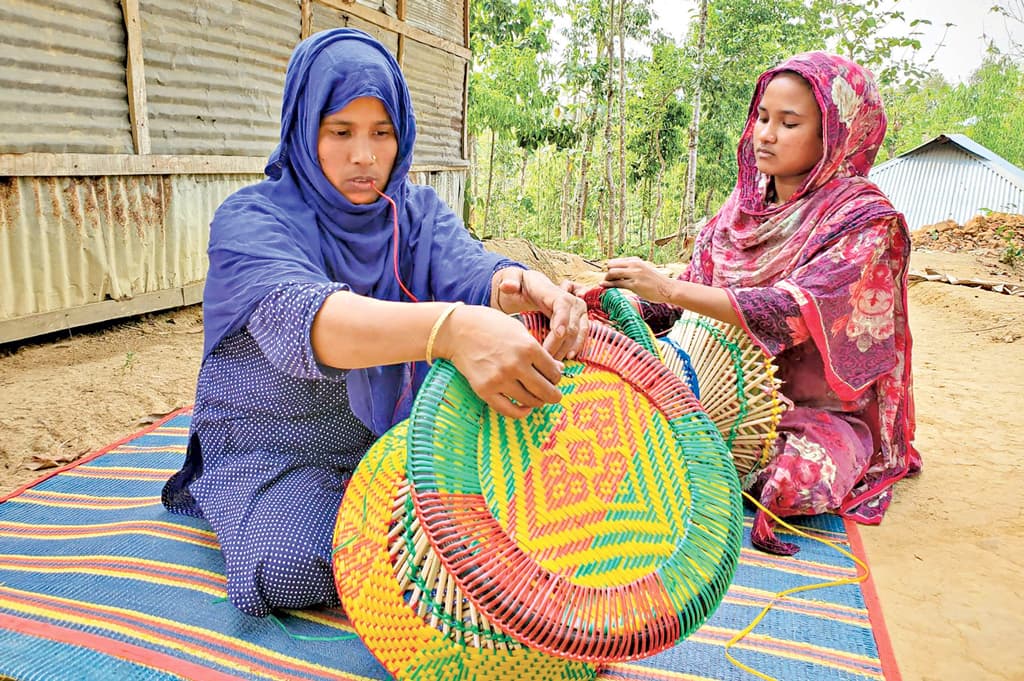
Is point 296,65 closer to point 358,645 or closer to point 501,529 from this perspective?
point 501,529

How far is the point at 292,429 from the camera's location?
74.8 inches

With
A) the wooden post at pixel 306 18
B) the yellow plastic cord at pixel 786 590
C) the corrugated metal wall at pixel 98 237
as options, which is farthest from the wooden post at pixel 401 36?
the yellow plastic cord at pixel 786 590

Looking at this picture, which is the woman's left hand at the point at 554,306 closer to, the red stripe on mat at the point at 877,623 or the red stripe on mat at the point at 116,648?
the red stripe on mat at the point at 116,648

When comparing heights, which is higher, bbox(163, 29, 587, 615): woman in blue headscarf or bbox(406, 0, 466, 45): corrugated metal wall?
bbox(406, 0, 466, 45): corrugated metal wall

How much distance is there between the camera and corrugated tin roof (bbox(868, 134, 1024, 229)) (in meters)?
13.0

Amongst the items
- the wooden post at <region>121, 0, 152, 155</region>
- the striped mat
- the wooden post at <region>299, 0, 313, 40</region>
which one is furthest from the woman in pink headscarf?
the wooden post at <region>299, 0, 313, 40</region>

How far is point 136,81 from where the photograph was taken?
4297 millimetres

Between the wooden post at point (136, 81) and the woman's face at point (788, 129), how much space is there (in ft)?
12.1

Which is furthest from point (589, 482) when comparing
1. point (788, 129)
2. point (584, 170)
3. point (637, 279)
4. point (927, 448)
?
point (584, 170)

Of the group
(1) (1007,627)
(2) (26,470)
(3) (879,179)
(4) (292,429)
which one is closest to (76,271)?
(2) (26,470)

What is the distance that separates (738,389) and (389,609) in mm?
1520

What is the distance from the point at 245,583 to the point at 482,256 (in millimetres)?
1056

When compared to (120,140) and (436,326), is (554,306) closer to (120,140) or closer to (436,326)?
(436,326)

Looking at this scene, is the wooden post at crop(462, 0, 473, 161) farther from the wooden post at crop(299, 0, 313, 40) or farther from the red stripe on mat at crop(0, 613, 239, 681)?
the red stripe on mat at crop(0, 613, 239, 681)
